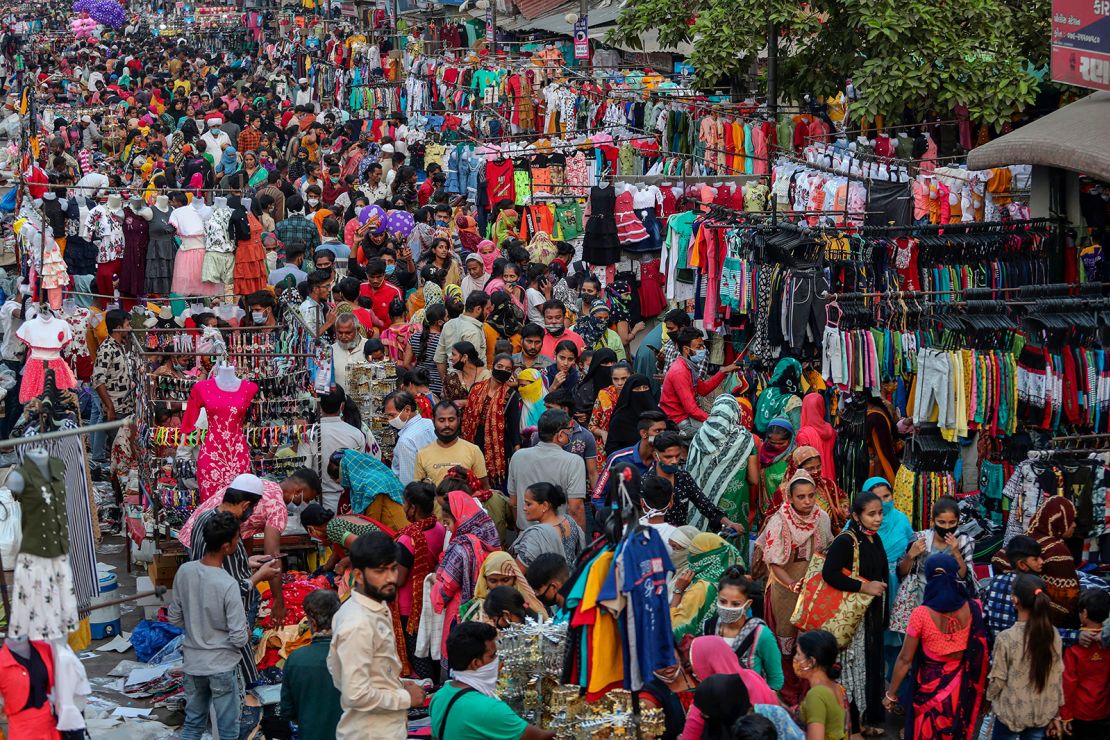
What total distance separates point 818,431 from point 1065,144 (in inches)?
113

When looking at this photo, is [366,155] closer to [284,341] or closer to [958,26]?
[958,26]

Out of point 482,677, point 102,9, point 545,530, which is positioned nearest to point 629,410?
point 545,530

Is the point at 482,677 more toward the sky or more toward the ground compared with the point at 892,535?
more toward the ground

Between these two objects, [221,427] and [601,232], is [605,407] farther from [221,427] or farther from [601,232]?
[601,232]

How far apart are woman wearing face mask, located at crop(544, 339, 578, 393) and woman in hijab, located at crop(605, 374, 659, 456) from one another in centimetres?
74

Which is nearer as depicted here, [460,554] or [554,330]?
[460,554]

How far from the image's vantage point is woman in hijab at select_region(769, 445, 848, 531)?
9.21 m

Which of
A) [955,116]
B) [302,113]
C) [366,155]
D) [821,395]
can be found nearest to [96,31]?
[302,113]

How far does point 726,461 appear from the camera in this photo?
379 inches

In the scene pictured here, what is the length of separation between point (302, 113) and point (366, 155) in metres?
7.38

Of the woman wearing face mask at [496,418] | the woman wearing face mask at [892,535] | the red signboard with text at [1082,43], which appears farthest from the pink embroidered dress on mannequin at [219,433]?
the red signboard with text at [1082,43]

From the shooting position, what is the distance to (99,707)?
29.8 ft

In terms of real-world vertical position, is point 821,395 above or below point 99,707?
above

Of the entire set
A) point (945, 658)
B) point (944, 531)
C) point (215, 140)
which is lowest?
point (945, 658)
